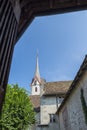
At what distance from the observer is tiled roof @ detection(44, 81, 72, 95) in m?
24.1

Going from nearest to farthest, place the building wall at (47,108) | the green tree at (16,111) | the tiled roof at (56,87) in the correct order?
the green tree at (16,111) → the building wall at (47,108) → the tiled roof at (56,87)

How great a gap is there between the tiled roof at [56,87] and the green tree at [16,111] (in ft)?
17.9

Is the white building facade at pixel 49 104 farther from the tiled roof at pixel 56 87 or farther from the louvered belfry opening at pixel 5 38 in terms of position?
the louvered belfry opening at pixel 5 38

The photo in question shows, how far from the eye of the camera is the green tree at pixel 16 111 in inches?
659

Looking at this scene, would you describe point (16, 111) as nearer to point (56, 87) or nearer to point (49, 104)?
point (49, 104)

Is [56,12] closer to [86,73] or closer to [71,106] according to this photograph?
[86,73]

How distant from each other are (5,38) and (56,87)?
22816 millimetres

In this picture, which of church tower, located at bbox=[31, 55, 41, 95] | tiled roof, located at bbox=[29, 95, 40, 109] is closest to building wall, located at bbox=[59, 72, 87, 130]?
tiled roof, located at bbox=[29, 95, 40, 109]

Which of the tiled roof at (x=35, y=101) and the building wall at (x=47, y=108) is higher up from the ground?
the tiled roof at (x=35, y=101)

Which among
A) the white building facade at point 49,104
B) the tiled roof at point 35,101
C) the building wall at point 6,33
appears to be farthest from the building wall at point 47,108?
the building wall at point 6,33

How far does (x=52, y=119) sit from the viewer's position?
23156mm

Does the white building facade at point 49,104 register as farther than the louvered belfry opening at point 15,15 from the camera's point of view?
Yes

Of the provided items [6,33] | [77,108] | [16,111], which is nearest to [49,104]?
[16,111]

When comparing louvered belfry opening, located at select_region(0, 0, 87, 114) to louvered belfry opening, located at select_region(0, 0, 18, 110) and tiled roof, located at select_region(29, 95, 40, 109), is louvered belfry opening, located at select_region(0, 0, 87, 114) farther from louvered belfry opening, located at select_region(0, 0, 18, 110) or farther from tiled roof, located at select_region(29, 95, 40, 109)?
tiled roof, located at select_region(29, 95, 40, 109)
